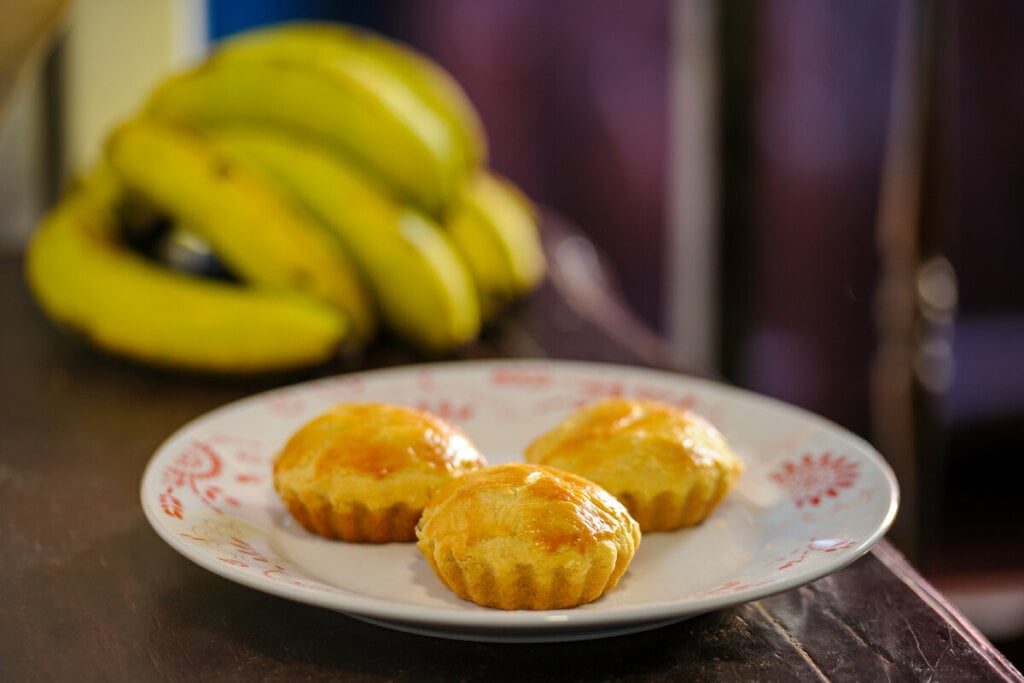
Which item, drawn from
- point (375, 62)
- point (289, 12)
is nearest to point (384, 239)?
point (375, 62)

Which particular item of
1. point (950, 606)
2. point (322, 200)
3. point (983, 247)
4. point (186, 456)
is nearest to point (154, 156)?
point (322, 200)

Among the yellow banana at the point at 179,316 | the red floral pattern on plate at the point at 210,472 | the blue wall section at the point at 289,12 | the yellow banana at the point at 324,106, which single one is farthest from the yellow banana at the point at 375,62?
the blue wall section at the point at 289,12

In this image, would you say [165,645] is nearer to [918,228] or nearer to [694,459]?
[694,459]

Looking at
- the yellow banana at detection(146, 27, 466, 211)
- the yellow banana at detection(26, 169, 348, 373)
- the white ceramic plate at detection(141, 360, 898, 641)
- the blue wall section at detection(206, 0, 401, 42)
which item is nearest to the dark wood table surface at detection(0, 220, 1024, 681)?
the white ceramic plate at detection(141, 360, 898, 641)

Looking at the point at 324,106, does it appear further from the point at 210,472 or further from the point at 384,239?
the point at 210,472

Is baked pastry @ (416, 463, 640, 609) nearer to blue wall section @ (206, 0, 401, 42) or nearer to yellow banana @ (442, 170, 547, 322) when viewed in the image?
yellow banana @ (442, 170, 547, 322)

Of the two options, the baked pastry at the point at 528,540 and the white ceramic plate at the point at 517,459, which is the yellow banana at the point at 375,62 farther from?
the baked pastry at the point at 528,540
